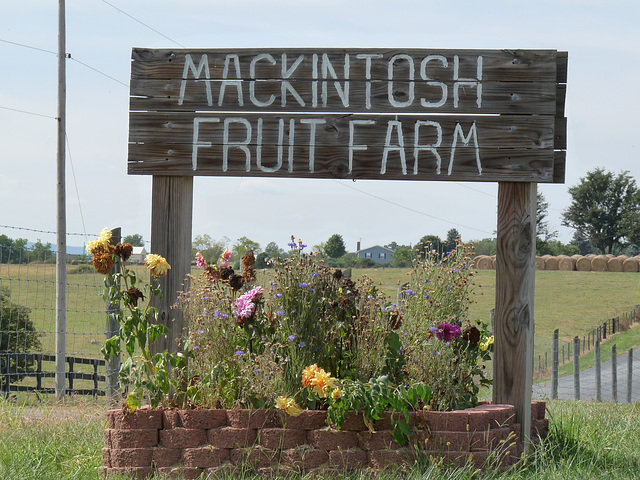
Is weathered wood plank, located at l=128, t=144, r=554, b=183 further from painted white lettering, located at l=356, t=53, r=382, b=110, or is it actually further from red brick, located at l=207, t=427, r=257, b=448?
red brick, located at l=207, t=427, r=257, b=448

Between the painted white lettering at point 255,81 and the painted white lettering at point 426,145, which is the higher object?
the painted white lettering at point 255,81

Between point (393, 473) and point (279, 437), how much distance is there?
703 mm

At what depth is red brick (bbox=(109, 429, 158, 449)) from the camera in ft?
13.9

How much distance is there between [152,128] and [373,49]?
169 centimetres

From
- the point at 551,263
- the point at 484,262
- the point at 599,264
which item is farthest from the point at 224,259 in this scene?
the point at 551,263

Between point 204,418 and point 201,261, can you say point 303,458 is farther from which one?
point 201,261

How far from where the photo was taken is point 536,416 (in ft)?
16.4

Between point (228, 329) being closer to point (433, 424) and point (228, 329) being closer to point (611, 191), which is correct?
point (433, 424)

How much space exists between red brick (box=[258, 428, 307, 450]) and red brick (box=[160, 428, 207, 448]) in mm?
369

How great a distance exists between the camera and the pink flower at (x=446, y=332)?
445 cm

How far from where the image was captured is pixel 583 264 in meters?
46.7

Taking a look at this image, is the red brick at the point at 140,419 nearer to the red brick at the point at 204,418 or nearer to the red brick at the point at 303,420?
the red brick at the point at 204,418

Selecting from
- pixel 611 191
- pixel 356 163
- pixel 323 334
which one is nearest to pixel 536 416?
pixel 323 334

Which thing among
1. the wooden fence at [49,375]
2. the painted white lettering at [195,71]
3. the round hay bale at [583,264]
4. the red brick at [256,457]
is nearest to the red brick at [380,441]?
the red brick at [256,457]
